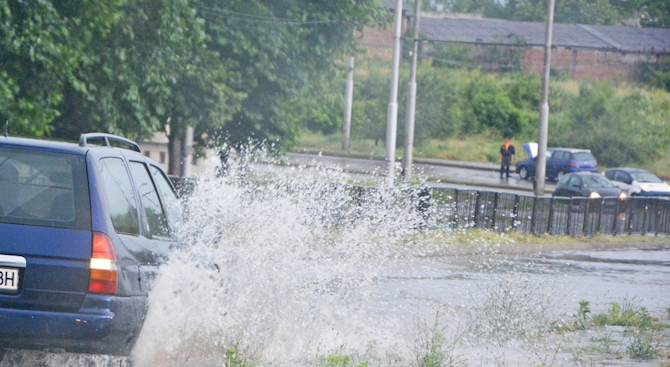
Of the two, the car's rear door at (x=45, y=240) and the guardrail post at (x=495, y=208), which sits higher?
the car's rear door at (x=45, y=240)

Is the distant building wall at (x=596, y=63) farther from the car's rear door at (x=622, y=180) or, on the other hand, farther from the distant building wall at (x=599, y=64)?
the car's rear door at (x=622, y=180)

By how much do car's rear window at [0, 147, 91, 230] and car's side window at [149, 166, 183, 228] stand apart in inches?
53.8

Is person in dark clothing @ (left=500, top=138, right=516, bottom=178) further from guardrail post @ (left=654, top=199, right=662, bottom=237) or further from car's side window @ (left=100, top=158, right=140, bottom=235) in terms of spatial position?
car's side window @ (left=100, top=158, right=140, bottom=235)

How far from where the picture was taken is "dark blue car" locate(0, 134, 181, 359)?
4.98 m

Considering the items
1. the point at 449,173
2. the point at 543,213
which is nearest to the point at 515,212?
the point at 543,213

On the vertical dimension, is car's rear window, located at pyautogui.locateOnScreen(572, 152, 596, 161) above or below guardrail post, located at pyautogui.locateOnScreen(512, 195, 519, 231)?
above

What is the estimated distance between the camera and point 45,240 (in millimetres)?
5012

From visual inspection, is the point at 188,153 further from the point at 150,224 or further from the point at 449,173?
the point at 449,173

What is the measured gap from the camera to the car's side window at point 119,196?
5309 millimetres

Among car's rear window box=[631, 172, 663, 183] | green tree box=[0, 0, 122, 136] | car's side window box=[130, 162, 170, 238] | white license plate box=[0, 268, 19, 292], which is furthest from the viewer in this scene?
car's rear window box=[631, 172, 663, 183]

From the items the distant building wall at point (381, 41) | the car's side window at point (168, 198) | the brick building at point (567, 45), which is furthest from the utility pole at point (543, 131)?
the distant building wall at point (381, 41)

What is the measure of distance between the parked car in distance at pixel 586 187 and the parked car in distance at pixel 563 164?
10230 millimetres

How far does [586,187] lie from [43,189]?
28.6 m

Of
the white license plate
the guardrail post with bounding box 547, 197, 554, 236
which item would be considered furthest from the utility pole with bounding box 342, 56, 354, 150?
the white license plate
